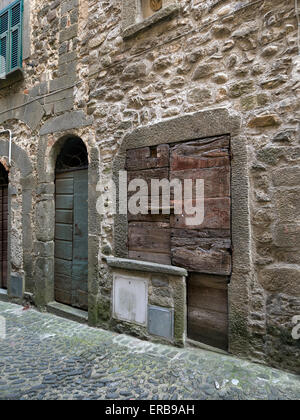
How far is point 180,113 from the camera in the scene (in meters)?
2.80

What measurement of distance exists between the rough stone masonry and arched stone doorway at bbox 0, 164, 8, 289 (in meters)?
0.70

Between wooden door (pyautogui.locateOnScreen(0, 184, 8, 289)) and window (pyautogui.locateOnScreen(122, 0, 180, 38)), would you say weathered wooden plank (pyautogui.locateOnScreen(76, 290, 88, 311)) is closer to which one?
wooden door (pyautogui.locateOnScreen(0, 184, 8, 289))

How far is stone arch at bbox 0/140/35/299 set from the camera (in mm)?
4211

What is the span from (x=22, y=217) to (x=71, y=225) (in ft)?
3.15

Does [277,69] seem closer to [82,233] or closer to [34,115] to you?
[82,233]

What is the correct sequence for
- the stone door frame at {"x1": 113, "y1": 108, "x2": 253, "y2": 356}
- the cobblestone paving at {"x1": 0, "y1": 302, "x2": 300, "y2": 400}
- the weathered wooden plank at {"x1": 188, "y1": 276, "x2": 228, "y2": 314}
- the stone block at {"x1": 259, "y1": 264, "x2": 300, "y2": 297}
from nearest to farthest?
1. the cobblestone paving at {"x1": 0, "y1": 302, "x2": 300, "y2": 400}
2. the stone block at {"x1": 259, "y1": 264, "x2": 300, "y2": 297}
3. the stone door frame at {"x1": 113, "y1": 108, "x2": 253, "y2": 356}
4. the weathered wooden plank at {"x1": 188, "y1": 276, "x2": 228, "y2": 314}

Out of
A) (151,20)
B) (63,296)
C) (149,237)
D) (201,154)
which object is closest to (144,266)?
(149,237)

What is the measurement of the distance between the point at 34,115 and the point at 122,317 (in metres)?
3.14

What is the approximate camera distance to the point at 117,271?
321cm

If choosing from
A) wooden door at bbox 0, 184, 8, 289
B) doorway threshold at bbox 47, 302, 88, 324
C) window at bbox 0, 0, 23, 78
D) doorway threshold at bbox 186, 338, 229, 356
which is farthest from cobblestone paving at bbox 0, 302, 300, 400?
window at bbox 0, 0, 23, 78

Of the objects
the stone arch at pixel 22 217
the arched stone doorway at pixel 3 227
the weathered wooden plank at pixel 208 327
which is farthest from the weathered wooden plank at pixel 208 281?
the arched stone doorway at pixel 3 227

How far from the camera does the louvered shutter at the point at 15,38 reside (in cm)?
446

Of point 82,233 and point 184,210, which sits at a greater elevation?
point 184,210
